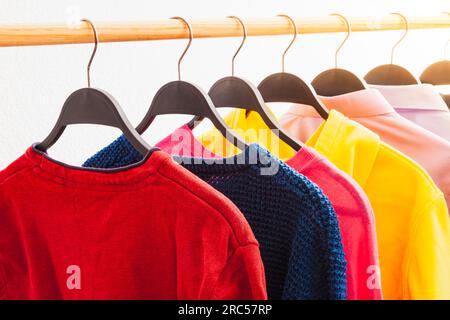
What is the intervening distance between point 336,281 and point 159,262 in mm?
181

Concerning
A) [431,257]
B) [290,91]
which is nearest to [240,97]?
[290,91]

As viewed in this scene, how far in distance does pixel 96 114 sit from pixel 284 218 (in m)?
0.23

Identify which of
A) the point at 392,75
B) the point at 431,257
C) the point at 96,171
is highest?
the point at 392,75

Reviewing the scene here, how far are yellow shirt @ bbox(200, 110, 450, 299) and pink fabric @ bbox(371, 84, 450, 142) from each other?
228 millimetres

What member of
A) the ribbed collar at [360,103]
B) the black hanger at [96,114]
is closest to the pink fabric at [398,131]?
the ribbed collar at [360,103]

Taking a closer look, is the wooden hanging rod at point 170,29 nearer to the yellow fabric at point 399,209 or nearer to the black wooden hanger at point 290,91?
the black wooden hanger at point 290,91

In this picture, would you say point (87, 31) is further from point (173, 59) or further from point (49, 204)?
point (173, 59)

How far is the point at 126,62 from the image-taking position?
51.9 inches

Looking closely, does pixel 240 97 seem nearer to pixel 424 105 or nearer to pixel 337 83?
pixel 337 83

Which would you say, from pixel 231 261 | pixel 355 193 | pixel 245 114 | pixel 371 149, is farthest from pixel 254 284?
pixel 245 114

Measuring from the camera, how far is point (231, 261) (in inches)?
22.8

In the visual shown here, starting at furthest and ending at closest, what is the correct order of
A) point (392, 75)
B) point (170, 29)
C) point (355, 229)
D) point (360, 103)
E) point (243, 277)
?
point (392, 75)
point (360, 103)
point (170, 29)
point (355, 229)
point (243, 277)

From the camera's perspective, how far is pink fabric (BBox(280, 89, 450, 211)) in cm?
89
